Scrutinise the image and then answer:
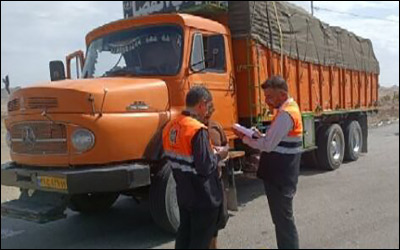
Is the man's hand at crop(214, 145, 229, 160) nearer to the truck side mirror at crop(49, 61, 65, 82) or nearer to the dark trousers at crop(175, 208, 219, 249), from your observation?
the dark trousers at crop(175, 208, 219, 249)

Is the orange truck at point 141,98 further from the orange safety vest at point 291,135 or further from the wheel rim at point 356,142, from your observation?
the wheel rim at point 356,142

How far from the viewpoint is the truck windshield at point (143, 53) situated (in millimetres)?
6379

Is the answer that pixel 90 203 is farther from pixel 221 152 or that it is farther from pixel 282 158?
pixel 282 158

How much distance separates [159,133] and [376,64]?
32.1 ft

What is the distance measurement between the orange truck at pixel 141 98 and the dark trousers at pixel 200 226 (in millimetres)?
1384

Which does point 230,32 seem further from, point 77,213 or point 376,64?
point 376,64

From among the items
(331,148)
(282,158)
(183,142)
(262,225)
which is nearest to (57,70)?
(262,225)

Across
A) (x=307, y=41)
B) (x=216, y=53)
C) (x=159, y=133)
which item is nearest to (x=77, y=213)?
(x=159, y=133)

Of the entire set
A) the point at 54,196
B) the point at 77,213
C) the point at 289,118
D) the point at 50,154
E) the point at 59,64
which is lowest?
the point at 77,213

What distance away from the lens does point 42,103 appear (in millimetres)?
5488

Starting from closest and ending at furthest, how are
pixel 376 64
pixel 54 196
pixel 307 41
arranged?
pixel 54 196 → pixel 307 41 → pixel 376 64

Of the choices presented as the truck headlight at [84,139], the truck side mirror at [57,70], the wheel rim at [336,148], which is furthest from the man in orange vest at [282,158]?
the wheel rim at [336,148]

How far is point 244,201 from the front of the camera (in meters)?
7.52

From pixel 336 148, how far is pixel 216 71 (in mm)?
5000
